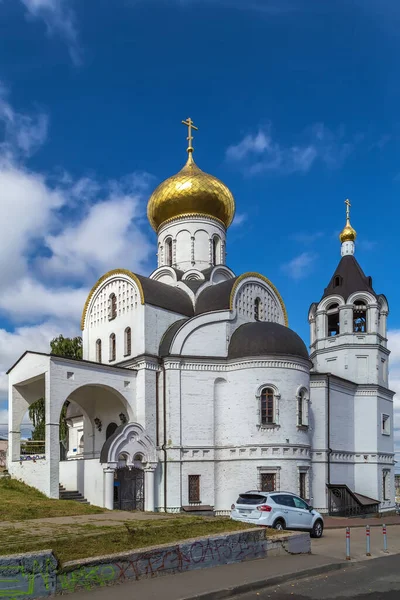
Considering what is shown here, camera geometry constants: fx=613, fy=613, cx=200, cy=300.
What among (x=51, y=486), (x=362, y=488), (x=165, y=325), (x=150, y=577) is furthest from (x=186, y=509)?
(x=150, y=577)

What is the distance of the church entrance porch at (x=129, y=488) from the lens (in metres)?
21.9

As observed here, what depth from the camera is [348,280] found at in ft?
99.1

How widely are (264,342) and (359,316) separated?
28.7 feet

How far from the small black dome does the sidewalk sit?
1036 cm

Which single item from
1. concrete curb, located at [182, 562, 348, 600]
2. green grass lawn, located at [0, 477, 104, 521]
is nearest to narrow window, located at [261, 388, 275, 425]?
green grass lawn, located at [0, 477, 104, 521]

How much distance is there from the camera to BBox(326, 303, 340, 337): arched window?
99.0ft

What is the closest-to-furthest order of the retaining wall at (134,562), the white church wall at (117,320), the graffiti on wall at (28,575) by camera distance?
the graffiti on wall at (28,575) < the retaining wall at (134,562) < the white church wall at (117,320)

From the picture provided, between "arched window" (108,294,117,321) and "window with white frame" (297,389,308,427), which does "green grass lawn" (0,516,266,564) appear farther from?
"arched window" (108,294,117,321)

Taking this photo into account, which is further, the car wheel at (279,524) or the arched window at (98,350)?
the arched window at (98,350)

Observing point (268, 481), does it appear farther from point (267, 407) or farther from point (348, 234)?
point (348, 234)

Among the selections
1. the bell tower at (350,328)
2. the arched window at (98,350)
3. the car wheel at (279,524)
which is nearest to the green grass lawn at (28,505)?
the car wheel at (279,524)

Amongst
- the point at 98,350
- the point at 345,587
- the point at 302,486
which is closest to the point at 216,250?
the point at 98,350

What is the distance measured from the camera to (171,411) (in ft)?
75.4

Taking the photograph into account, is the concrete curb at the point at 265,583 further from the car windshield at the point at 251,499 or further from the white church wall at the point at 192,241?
the white church wall at the point at 192,241
